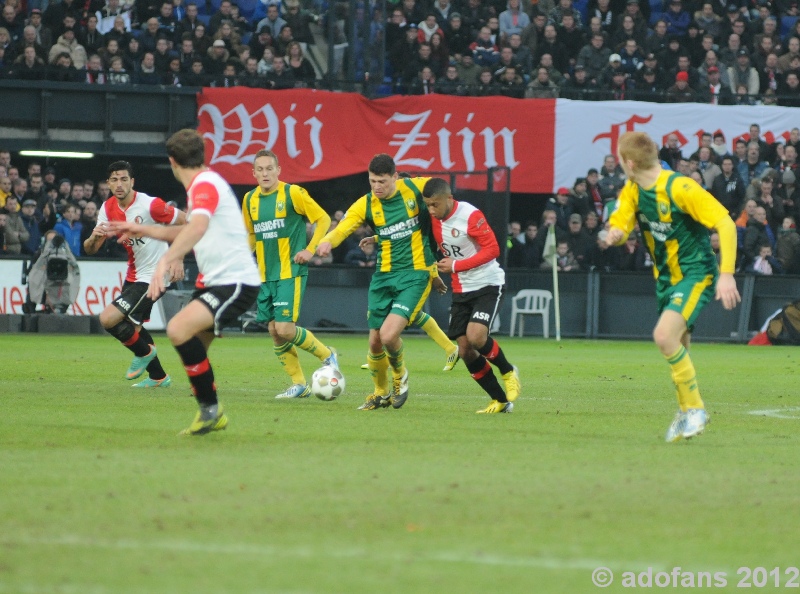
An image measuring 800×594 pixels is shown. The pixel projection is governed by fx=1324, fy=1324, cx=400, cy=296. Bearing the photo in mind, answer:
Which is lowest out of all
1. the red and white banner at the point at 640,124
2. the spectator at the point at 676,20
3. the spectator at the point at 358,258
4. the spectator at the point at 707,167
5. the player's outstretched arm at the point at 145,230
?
the spectator at the point at 358,258

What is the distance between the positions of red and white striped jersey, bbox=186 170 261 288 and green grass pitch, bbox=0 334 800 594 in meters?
1.06

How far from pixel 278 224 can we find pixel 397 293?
69.6 inches

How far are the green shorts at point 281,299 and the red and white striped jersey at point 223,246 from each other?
3325mm

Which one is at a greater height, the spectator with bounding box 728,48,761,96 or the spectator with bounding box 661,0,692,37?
the spectator with bounding box 661,0,692,37

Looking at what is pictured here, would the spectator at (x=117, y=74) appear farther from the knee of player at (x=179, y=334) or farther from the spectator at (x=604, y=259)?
the knee of player at (x=179, y=334)

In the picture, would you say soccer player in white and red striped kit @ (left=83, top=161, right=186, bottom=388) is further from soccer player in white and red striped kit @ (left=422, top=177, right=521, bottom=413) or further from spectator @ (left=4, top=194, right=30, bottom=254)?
spectator @ (left=4, top=194, right=30, bottom=254)

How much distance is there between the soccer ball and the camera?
37.8 ft

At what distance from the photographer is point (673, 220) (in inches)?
351

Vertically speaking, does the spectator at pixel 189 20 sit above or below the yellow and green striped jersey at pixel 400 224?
above

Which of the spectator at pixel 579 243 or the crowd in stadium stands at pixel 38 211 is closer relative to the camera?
the crowd in stadium stands at pixel 38 211

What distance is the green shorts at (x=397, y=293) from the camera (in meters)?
11.3

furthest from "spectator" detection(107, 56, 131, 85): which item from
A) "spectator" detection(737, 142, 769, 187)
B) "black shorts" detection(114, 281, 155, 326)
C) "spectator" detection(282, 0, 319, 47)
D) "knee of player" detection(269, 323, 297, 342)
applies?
"knee of player" detection(269, 323, 297, 342)

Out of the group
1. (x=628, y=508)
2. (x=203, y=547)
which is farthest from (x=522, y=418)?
(x=203, y=547)

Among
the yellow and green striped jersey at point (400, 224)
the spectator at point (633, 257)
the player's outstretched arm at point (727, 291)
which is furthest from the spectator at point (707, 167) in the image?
the player's outstretched arm at point (727, 291)
